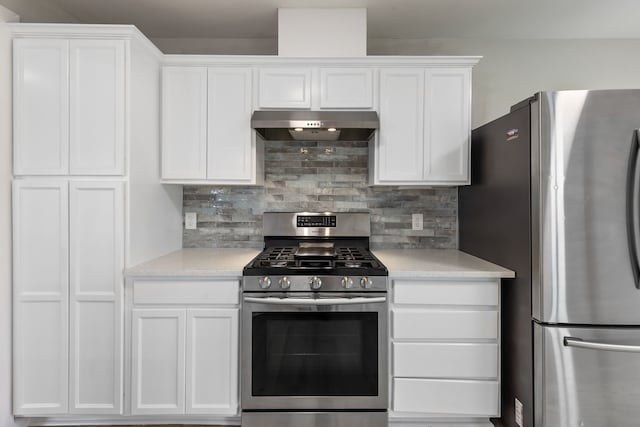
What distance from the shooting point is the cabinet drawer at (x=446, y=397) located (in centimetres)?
213

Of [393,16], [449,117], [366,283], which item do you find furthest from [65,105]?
[449,117]

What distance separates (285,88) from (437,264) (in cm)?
147

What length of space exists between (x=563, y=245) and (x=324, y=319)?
1233mm

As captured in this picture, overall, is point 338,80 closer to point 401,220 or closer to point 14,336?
point 401,220

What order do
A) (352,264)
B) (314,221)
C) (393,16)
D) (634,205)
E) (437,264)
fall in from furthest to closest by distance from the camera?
(314,221), (393,16), (437,264), (352,264), (634,205)

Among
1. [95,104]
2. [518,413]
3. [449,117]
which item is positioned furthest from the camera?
[449,117]

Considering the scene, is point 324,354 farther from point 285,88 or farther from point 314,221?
point 285,88

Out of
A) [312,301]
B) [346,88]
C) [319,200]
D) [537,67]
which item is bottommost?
[312,301]

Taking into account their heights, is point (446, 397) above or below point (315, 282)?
below

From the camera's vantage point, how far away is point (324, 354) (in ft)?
7.07

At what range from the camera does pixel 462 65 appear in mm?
2541

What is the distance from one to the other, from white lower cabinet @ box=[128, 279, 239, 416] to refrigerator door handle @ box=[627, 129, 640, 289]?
77.5 inches

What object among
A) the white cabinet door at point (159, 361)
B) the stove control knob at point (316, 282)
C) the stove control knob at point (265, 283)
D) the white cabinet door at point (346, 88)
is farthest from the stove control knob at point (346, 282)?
the white cabinet door at point (346, 88)

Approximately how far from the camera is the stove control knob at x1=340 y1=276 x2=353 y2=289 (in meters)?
2.13
